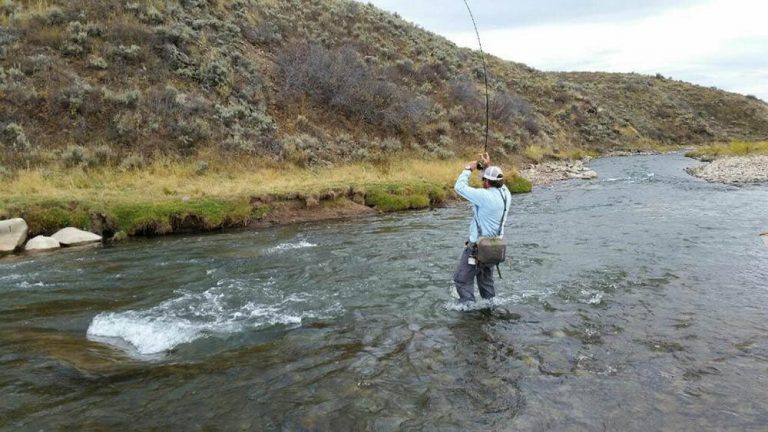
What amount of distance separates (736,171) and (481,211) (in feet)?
90.0

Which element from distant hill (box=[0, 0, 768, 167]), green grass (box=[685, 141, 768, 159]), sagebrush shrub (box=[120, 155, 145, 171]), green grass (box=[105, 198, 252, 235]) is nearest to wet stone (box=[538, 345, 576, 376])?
green grass (box=[105, 198, 252, 235])

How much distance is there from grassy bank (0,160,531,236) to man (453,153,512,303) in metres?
10.3

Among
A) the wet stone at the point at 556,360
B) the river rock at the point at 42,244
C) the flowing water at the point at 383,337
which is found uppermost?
the river rock at the point at 42,244

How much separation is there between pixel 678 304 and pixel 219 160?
18716 mm

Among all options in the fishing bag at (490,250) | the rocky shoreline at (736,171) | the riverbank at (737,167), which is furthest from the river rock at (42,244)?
the riverbank at (737,167)

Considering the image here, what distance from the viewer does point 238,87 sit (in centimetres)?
2883

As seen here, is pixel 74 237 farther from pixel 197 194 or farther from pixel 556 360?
pixel 556 360

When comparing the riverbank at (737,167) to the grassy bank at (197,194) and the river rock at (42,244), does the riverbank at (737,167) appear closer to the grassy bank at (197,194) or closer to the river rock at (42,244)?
the grassy bank at (197,194)

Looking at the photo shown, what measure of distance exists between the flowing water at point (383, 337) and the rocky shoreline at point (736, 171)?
15256 mm

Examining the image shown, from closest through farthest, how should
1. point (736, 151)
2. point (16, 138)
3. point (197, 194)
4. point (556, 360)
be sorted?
point (556, 360)
point (197, 194)
point (16, 138)
point (736, 151)

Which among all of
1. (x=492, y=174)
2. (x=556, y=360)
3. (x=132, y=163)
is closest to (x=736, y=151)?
(x=492, y=174)

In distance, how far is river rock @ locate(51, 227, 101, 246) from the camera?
46.1 ft

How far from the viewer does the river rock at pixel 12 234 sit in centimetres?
1333

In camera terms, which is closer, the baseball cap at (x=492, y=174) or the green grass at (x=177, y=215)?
the baseball cap at (x=492, y=174)
